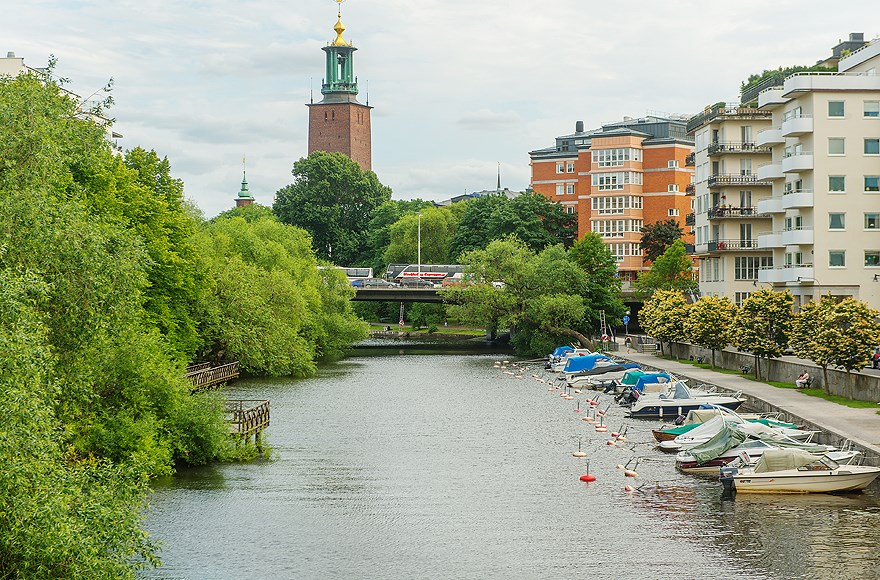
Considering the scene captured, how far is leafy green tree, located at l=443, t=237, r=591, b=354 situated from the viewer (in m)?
105

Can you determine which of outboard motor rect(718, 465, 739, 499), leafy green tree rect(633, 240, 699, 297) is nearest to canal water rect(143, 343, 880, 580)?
outboard motor rect(718, 465, 739, 499)

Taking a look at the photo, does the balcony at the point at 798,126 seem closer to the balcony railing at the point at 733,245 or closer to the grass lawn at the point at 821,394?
the grass lawn at the point at 821,394

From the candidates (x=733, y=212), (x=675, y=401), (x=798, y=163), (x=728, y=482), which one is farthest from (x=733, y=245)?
(x=728, y=482)

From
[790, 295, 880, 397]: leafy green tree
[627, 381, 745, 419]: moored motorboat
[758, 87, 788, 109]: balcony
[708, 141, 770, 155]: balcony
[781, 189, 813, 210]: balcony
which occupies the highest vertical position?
[758, 87, 788, 109]: balcony

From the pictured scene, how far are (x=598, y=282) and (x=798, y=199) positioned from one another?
34.6m

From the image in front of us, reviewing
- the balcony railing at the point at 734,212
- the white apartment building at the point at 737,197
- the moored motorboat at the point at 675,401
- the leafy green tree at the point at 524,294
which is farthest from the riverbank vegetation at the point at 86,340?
the white apartment building at the point at 737,197

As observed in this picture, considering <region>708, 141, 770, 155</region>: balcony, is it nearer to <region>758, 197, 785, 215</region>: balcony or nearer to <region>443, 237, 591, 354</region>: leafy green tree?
<region>758, 197, 785, 215</region>: balcony

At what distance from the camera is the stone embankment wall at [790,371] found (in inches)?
2090

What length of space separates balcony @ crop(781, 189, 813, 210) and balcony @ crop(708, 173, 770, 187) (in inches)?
652

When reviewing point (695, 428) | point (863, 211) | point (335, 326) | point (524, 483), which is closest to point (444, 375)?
point (335, 326)

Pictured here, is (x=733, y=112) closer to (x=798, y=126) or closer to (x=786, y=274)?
(x=798, y=126)

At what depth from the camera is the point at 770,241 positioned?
84812 millimetres

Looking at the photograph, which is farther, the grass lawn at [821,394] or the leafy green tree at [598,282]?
the leafy green tree at [598,282]

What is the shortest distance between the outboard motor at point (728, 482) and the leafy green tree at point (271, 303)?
43.7m
